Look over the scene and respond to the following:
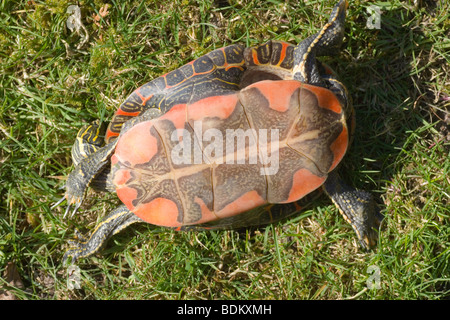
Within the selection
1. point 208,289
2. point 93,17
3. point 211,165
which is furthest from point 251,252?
point 93,17

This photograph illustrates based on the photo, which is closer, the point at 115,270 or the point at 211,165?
the point at 211,165

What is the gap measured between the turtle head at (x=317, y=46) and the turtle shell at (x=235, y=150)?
269 mm

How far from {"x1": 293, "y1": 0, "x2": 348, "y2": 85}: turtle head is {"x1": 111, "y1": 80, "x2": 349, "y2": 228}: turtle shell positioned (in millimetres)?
269

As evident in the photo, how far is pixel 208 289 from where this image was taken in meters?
3.76

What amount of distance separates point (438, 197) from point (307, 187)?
1237mm

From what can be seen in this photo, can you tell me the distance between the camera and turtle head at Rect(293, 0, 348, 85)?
3391 mm

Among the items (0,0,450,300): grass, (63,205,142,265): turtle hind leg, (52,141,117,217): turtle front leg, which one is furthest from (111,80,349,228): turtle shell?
(0,0,450,300): grass

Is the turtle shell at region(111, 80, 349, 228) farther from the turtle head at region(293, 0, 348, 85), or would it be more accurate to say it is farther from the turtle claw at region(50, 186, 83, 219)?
the turtle claw at region(50, 186, 83, 219)

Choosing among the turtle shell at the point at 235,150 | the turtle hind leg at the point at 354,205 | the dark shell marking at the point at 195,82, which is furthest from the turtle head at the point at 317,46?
the turtle hind leg at the point at 354,205

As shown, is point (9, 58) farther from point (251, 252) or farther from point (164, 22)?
point (251, 252)

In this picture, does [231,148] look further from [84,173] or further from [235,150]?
[84,173]

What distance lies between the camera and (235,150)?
10.1 feet

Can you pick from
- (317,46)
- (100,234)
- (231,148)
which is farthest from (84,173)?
(317,46)
